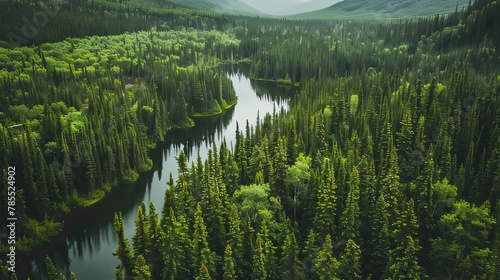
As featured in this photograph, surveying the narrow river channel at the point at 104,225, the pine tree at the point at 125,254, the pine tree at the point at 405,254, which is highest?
the pine tree at the point at 405,254

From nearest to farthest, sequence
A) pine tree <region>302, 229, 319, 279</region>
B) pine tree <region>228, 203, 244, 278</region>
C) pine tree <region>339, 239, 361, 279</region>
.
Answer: pine tree <region>339, 239, 361, 279</region> → pine tree <region>302, 229, 319, 279</region> → pine tree <region>228, 203, 244, 278</region>

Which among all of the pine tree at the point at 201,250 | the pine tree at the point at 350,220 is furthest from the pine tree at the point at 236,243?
the pine tree at the point at 350,220

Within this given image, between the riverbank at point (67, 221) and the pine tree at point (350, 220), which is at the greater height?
the pine tree at point (350, 220)

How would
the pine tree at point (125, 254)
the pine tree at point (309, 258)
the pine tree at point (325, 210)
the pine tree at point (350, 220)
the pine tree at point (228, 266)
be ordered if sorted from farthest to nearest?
the pine tree at point (325, 210), the pine tree at point (350, 220), the pine tree at point (125, 254), the pine tree at point (309, 258), the pine tree at point (228, 266)

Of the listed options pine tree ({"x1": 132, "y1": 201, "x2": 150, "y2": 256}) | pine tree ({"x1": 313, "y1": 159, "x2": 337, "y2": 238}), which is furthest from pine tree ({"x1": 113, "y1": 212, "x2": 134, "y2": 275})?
pine tree ({"x1": 313, "y1": 159, "x2": 337, "y2": 238})

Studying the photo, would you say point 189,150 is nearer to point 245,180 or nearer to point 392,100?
point 245,180

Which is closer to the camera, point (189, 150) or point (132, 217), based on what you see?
point (132, 217)

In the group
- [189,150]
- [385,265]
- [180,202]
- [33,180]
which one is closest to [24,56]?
[189,150]

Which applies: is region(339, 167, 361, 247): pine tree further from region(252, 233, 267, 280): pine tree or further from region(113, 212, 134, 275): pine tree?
region(113, 212, 134, 275): pine tree

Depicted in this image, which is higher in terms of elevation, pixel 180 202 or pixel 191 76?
pixel 191 76

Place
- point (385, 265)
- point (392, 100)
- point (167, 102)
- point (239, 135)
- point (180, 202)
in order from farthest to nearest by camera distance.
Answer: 1. point (167, 102)
2. point (392, 100)
3. point (239, 135)
4. point (180, 202)
5. point (385, 265)

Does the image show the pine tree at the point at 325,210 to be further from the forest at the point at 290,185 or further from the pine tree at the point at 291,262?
the pine tree at the point at 291,262
